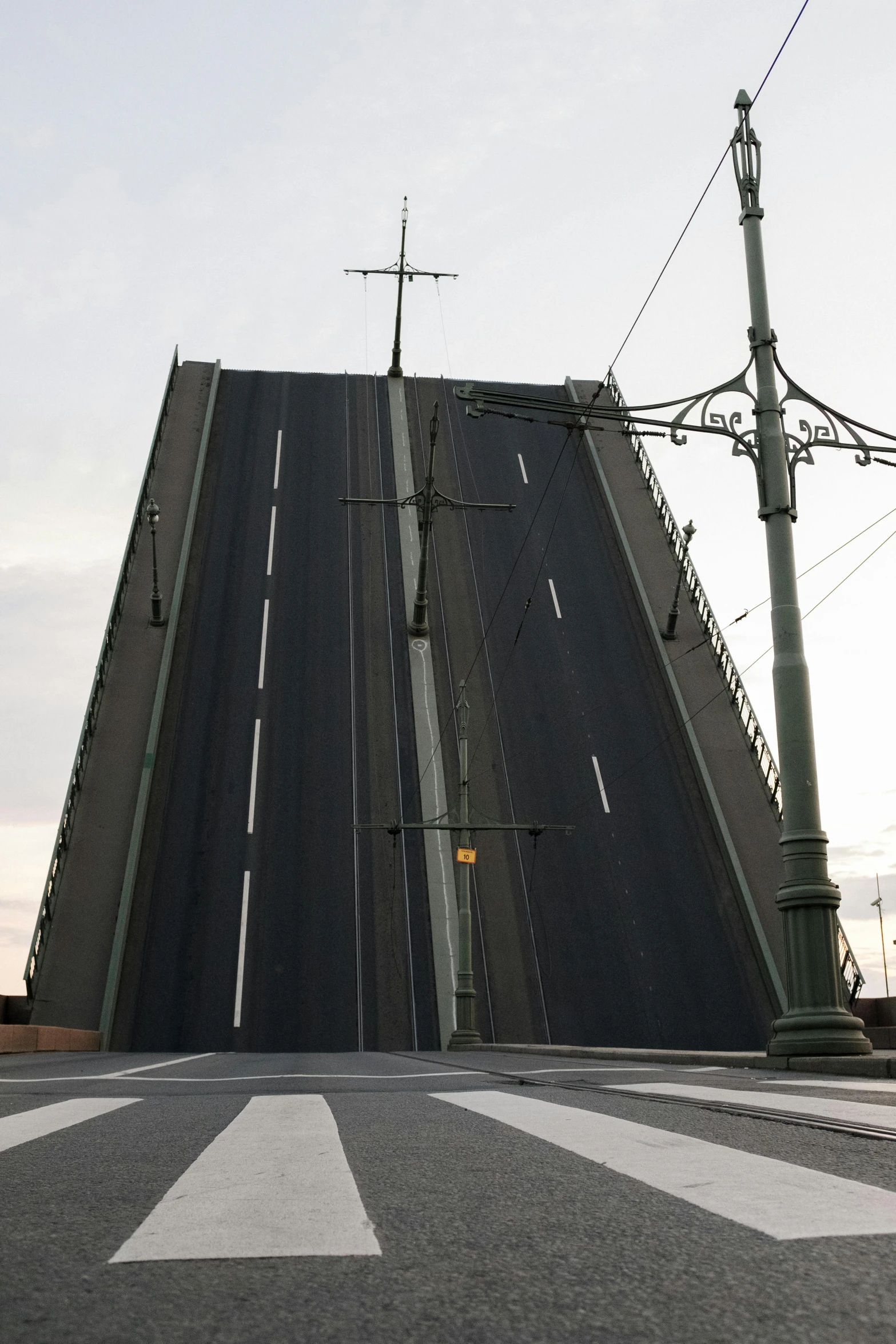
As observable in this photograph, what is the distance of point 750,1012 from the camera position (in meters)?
25.2

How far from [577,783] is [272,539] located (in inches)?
512

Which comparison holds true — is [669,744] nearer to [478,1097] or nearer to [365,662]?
[365,662]

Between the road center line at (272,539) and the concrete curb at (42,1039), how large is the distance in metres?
15.9

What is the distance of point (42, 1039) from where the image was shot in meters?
21.2

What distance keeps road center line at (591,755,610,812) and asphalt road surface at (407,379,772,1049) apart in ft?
0.13

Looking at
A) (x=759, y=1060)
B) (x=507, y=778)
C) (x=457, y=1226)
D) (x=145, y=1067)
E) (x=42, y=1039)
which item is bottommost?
(x=457, y=1226)

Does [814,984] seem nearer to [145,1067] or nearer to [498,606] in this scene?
[145,1067]

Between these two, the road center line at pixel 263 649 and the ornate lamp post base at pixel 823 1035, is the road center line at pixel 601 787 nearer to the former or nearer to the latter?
the road center line at pixel 263 649

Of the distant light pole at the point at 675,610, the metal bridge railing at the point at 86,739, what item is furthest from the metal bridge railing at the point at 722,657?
the metal bridge railing at the point at 86,739

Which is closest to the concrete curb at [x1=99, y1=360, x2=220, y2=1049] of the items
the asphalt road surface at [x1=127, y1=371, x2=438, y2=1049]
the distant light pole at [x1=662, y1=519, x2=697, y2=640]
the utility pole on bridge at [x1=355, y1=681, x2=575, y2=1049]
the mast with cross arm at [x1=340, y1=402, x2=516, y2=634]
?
the asphalt road surface at [x1=127, y1=371, x2=438, y2=1049]

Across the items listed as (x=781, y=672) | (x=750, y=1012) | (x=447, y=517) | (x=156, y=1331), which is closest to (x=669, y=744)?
(x=750, y=1012)

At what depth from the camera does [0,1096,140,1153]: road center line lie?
5.46 meters

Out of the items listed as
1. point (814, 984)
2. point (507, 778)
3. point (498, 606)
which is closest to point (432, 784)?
point (507, 778)

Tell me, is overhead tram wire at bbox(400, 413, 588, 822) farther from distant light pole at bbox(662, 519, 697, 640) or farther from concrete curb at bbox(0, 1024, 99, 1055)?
concrete curb at bbox(0, 1024, 99, 1055)
